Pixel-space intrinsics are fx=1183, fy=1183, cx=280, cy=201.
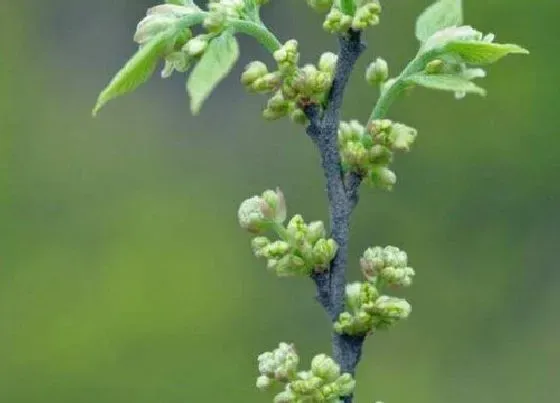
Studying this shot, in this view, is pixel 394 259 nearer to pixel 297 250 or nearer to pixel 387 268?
pixel 387 268

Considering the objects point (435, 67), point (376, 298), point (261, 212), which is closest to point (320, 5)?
point (435, 67)

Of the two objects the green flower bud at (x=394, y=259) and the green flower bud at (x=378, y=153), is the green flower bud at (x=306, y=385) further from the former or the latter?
the green flower bud at (x=378, y=153)

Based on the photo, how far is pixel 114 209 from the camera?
7.48 metres

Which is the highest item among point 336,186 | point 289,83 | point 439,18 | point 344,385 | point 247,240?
point 247,240

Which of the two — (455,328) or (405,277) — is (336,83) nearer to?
(405,277)

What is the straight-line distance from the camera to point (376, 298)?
1.49m

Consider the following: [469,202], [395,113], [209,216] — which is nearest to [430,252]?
[469,202]

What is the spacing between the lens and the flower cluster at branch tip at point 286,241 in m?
1.47

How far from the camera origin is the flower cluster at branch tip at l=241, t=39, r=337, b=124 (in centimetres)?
142

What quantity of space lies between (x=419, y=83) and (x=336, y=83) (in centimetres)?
11

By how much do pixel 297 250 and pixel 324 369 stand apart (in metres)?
0.16

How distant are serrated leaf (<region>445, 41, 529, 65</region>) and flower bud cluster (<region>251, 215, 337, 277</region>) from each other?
0.27 metres

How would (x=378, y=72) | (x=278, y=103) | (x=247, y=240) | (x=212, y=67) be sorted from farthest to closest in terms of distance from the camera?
(x=247, y=240)
(x=378, y=72)
(x=278, y=103)
(x=212, y=67)

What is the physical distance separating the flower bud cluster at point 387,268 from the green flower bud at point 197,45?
331mm
